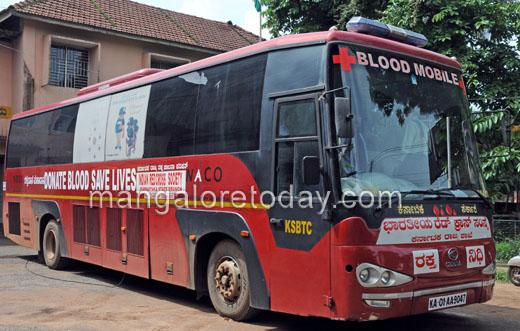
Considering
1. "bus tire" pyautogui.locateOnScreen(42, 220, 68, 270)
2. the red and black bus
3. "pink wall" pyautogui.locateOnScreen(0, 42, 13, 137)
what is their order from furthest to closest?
"pink wall" pyautogui.locateOnScreen(0, 42, 13, 137), "bus tire" pyautogui.locateOnScreen(42, 220, 68, 270), the red and black bus

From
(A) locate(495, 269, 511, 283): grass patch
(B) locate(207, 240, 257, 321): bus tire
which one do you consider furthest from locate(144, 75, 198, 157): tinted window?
(A) locate(495, 269, 511, 283): grass patch

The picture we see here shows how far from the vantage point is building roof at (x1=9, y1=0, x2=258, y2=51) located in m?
20.4

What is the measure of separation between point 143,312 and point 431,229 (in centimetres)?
408

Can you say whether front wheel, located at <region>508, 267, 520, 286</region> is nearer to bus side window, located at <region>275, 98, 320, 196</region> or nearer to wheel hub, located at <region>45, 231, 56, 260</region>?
bus side window, located at <region>275, 98, 320, 196</region>

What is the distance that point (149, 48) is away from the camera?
22.6 meters

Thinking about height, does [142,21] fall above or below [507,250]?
above

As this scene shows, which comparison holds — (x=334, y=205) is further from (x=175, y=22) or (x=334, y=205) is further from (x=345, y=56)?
(x=175, y=22)

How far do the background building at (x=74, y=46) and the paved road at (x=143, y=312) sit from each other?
10566 mm

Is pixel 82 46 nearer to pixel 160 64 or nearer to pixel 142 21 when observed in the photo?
pixel 142 21

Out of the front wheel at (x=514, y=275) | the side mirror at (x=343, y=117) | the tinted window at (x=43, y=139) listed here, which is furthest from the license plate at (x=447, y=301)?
the tinted window at (x=43, y=139)

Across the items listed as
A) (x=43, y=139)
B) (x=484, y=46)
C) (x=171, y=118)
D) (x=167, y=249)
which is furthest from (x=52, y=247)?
(x=484, y=46)

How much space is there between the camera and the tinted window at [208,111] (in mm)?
7027

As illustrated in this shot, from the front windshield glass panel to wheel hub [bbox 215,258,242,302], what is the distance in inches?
83.9

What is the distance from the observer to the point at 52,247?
12281mm
